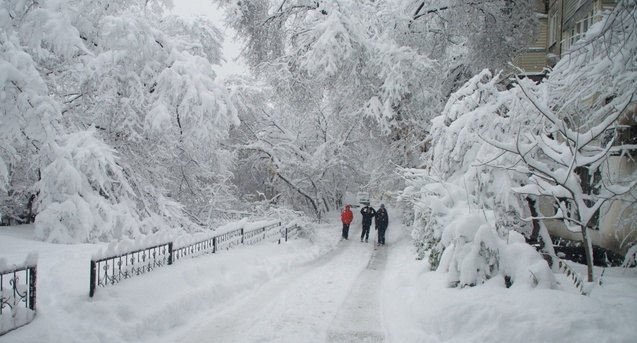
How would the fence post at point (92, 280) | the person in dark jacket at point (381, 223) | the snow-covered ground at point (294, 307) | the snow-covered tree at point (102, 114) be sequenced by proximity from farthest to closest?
the person in dark jacket at point (381, 223) < the snow-covered tree at point (102, 114) < the fence post at point (92, 280) < the snow-covered ground at point (294, 307)

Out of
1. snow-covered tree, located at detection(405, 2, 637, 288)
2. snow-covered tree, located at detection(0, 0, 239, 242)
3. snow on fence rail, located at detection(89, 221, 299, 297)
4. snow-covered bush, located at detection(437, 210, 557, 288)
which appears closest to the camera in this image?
snow-covered tree, located at detection(405, 2, 637, 288)

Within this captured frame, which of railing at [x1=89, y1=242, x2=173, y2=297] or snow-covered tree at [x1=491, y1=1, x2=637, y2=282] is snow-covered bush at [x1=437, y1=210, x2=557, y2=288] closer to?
snow-covered tree at [x1=491, y1=1, x2=637, y2=282]

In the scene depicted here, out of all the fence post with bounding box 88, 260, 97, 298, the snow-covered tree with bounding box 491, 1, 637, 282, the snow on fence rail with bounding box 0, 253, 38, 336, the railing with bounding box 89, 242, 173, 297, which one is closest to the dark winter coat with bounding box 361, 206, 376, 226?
the snow-covered tree with bounding box 491, 1, 637, 282

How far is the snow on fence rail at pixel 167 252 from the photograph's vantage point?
248 inches

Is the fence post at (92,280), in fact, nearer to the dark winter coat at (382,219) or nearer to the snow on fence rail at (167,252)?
the snow on fence rail at (167,252)

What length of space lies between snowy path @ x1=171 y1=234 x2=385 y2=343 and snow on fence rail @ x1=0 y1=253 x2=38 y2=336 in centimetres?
199

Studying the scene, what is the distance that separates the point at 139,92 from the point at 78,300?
7692mm

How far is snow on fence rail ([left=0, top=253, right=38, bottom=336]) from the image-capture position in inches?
189

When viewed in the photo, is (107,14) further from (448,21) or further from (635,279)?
(635,279)

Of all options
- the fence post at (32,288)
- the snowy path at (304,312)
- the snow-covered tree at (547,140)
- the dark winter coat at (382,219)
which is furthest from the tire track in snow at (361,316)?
the dark winter coat at (382,219)

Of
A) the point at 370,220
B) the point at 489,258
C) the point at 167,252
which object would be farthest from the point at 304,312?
the point at 370,220

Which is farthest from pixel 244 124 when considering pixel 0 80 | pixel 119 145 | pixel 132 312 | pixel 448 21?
pixel 132 312

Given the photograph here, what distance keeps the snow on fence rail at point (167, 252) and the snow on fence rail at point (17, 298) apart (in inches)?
33.0

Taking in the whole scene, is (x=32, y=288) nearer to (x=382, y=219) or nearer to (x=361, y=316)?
(x=361, y=316)
